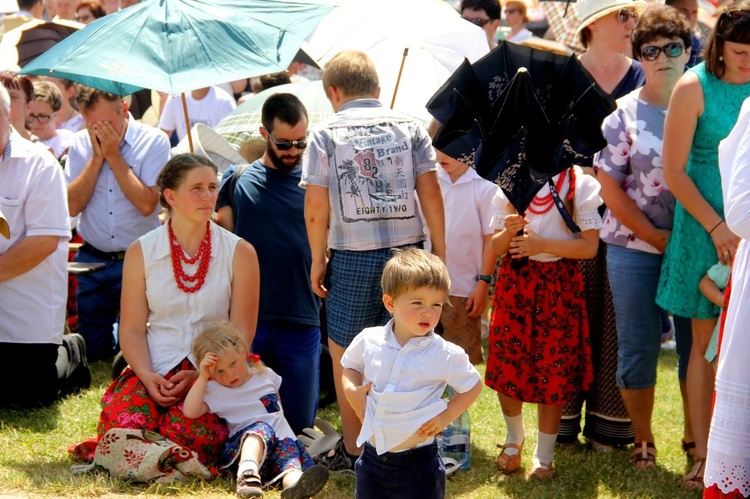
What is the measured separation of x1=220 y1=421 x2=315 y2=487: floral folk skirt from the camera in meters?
4.99

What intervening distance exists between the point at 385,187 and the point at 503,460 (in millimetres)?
1495

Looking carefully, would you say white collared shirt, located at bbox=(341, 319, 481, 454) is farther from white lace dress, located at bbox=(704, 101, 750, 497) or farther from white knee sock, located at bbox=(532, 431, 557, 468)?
white knee sock, located at bbox=(532, 431, 557, 468)

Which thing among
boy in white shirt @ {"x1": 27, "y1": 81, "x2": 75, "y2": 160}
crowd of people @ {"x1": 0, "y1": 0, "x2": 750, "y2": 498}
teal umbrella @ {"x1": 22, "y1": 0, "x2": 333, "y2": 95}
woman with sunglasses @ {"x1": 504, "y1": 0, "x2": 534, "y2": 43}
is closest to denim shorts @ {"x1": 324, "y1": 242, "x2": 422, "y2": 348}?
crowd of people @ {"x1": 0, "y1": 0, "x2": 750, "y2": 498}

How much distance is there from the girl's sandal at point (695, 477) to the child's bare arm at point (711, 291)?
80 cm

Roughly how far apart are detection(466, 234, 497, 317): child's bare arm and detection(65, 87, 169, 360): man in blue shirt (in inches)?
104

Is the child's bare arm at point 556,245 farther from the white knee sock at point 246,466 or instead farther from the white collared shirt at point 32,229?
the white collared shirt at point 32,229

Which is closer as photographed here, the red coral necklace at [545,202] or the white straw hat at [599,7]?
the red coral necklace at [545,202]

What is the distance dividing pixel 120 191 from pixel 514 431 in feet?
11.5

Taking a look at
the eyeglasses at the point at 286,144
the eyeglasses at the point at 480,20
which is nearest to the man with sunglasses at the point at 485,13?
the eyeglasses at the point at 480,20

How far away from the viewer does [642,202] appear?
17.3 ft

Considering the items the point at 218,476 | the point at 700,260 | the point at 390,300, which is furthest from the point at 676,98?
the point at 218,476

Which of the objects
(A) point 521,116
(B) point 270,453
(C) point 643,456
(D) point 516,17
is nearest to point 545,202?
(A) point 521,116

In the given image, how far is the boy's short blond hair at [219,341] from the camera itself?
504 centimetres

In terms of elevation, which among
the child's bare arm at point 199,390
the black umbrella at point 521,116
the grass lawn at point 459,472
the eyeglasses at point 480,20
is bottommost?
the grass lawn at point 459,472
